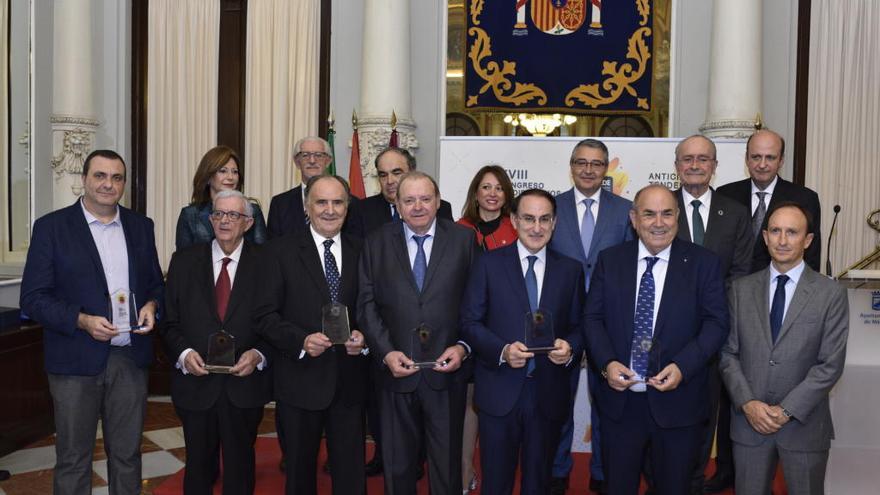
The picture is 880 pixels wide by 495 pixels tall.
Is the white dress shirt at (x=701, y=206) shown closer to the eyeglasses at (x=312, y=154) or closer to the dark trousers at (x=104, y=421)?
the eyeglasses at (x=312, y=154)

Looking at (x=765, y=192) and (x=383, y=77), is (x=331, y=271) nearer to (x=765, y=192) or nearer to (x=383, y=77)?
(x=765, y=192)

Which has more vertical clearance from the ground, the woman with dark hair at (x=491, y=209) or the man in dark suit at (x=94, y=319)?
the woman with dark hair at (x=491, y=209)

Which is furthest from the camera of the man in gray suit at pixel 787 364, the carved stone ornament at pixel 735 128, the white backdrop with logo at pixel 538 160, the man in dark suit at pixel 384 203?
the carved stone ornament at pixel 735 128

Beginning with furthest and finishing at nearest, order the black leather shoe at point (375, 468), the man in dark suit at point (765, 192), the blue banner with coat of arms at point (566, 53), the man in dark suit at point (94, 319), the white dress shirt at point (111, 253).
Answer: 1. the blue banner with coat of arms at point (566, 53)
2. the black leather shoe at point (375, 468)
3. the man in dark suit at point (765, 192)
4. the white dress shirt at point (111, 253)
5. the man in dark suit at point (94, 319)

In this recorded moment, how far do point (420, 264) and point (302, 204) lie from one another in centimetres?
113

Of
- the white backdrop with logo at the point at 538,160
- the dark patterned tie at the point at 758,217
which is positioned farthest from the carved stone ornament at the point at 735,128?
the dark patterned tie at the point at 758,217

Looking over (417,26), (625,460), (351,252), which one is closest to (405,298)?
(351,252)

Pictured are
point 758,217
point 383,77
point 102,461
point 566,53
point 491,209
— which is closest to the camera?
point 758,217

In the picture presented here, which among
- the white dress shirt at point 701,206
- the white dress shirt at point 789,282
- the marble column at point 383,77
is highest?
the marble column at point 383,77

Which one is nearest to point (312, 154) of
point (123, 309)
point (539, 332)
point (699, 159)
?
point (123, 309)

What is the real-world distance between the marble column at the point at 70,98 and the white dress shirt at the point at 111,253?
11.5 ft

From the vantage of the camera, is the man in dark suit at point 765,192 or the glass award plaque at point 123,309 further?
the man in dark suit at point 765,192

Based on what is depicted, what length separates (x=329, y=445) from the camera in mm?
3426

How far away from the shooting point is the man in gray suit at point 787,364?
9.82ft
